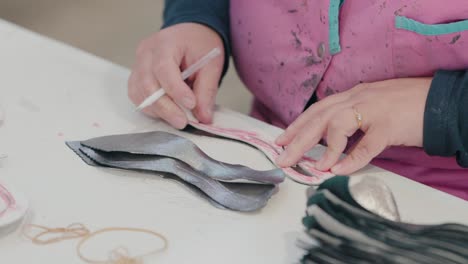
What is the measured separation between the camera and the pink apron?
619 mm

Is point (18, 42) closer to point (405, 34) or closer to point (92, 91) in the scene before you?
point (92, 91)

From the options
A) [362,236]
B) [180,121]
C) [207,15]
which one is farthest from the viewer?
[207,15]

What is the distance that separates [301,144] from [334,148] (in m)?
0.03

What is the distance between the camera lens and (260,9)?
2.40ft

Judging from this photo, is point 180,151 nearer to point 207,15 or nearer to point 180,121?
point 180,121

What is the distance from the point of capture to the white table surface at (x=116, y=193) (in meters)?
0.48

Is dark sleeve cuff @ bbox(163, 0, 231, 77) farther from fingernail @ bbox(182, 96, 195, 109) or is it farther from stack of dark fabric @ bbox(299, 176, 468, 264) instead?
stack of dark fabric @ bbox(299, 176, 468, 264)

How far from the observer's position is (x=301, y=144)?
59 centimetres

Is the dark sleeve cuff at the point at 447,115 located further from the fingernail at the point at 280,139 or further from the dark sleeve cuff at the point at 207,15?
the dark sleeve cuff at the point at 207,15

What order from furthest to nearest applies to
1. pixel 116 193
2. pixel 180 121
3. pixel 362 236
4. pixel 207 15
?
pixel 207 15 → pixel 180 121 → pixel 116 193 → pixel 362 236

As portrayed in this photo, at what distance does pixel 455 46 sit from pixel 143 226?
12.9 inches

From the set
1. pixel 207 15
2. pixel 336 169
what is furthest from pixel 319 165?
pixel 207 15

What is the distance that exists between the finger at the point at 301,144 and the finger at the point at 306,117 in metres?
0.02

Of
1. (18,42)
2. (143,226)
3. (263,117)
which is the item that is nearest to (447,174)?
(263,117)
